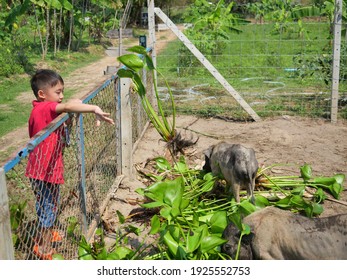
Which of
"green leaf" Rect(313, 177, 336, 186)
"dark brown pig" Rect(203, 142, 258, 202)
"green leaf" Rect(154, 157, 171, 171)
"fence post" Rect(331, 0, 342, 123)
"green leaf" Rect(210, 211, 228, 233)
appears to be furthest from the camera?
"fence post" Rect(331, 0, 342, 123)

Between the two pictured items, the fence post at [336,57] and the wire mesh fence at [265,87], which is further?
the wire mesh fence at [265,87]

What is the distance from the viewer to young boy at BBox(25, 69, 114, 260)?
3393 millimetres

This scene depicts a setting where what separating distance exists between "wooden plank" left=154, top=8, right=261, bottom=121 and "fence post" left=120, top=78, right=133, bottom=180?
2657 mm

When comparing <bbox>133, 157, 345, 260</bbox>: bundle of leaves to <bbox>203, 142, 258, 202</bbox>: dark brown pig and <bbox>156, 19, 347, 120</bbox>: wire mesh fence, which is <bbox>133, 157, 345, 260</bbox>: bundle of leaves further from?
<bbox>156, 19, 347, 120</bbox>: wire mesh fence

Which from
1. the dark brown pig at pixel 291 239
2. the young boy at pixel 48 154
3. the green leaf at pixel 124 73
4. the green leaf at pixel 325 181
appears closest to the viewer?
the dark brown pig at pixel 291 239

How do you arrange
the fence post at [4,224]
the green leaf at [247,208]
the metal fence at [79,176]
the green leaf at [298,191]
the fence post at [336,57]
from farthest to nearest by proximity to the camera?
the fence post at [336,57] → the green leaf at [298,191] → the green leaf at [247,208] → the metal fence at [79,176] → the fence post at [4,224]

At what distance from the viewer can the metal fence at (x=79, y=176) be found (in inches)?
113

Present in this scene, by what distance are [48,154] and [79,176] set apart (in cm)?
50

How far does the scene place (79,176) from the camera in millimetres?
3914

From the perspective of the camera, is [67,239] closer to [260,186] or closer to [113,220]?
[113,220]

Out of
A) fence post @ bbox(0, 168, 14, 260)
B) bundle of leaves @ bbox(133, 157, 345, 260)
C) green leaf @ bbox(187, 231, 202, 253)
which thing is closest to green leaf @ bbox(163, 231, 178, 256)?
bundle of leaves @ bbox(133, 157, 345, 260)

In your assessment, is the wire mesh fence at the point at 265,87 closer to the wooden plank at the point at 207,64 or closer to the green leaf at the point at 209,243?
the wooden plank at the point at 207,64

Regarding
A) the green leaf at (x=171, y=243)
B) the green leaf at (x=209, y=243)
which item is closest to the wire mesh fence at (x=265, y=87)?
the green leaf at (x=171, y=243)

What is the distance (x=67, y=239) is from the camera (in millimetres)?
3727
